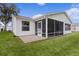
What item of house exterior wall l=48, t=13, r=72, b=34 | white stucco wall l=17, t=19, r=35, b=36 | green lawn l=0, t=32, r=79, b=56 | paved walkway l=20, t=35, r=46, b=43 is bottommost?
green lawn l=0, t=32, r=79, b=56

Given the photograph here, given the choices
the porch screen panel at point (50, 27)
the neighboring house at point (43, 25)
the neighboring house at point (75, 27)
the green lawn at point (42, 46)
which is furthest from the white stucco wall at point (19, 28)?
the neighboring house at point (75, 27)

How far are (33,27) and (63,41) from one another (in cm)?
63

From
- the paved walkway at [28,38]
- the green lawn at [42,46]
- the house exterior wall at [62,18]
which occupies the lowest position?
the green lawn at [42,46]

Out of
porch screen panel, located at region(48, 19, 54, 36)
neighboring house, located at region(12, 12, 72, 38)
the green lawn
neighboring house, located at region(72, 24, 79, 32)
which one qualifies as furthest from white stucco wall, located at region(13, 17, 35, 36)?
neighboring house, located at region(72, 24, 79, 32)

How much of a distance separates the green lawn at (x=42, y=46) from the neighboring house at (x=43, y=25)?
0.12 metres

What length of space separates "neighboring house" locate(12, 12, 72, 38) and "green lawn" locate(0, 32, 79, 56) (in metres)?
0.12

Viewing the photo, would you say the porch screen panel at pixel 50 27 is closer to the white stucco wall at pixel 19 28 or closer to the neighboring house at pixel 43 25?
the neighboring house at pixel 43 25

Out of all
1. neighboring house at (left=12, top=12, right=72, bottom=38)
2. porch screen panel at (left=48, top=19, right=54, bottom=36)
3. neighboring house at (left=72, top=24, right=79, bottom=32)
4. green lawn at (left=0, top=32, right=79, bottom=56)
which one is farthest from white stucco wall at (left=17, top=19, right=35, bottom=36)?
neighboring house at (left=72, top=24, right=79, bottom=32)

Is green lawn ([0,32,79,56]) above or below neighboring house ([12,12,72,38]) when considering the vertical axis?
below

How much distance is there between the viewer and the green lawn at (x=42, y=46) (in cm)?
457

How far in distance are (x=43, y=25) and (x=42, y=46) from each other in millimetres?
403

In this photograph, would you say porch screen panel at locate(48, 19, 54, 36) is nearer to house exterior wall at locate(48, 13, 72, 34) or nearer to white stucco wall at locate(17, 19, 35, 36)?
house exterior wall at locate(48, 13, 72, 34)

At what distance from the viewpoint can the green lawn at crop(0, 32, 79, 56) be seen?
180 inches

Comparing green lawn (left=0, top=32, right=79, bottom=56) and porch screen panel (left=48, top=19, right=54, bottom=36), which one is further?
porch screen panel (left=48, top=19, right=54, bottom=36)
